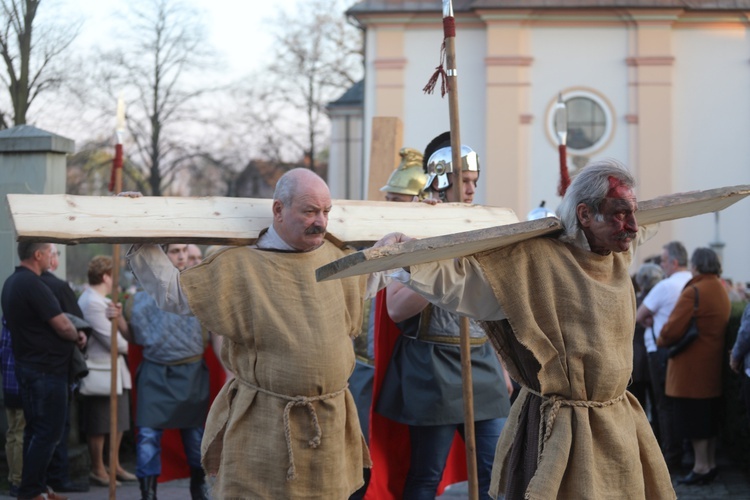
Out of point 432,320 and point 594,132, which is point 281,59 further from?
point 432,320

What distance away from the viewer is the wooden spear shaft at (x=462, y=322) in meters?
4.59

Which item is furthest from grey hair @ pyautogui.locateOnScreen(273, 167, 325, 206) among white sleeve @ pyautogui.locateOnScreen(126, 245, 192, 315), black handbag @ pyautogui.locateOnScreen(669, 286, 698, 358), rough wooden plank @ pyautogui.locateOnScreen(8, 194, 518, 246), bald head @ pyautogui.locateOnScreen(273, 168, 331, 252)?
black handbag @ pyautogui.locateOnScreen(669, 286, 698, 358)

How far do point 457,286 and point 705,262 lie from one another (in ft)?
15.4

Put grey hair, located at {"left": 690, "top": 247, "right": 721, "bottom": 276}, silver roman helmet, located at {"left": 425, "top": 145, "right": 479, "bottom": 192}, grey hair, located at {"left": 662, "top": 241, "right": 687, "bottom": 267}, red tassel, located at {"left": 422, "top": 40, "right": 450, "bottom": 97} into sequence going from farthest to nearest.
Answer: grey hair, located at {"left": 662, "top": 241, "right": 687, "bottom": 267}
grey hair, located at {"left": 690, "top": 247, "right": 721, "bottom": 276}
silver roman helmet, located at {"left": 425, "top": 145, "right": 479, "bottom": 192}
red tassel, located at {"left": 422, "top": 40, "right": 450, "bottom": 97}

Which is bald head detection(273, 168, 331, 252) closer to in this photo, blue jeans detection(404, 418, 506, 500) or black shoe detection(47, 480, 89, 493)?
blue jeans detection(404, 418, 506, 500)

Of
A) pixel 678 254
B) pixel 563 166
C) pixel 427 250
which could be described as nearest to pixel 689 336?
pixel 678 254

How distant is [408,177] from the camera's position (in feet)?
20.0

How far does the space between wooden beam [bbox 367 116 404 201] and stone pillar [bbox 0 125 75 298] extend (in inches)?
104

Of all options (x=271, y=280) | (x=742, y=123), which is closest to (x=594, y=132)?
(x=742, y=123)

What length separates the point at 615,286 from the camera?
3748 millimetres

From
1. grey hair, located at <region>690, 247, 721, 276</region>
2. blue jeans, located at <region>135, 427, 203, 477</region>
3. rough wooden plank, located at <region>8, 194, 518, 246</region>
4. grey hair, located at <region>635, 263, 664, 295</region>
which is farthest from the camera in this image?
grey hair, located at <region>635, 263, 664, 295</region>

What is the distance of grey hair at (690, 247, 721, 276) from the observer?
7.80m

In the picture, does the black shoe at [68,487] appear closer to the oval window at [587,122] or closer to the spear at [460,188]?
the spear at [460,188]

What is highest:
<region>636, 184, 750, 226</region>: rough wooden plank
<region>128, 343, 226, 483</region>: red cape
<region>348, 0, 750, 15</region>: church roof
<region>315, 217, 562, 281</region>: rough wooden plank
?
<region>348, 0, 750, 15</region>: church roof
